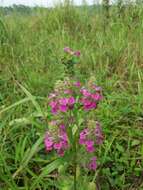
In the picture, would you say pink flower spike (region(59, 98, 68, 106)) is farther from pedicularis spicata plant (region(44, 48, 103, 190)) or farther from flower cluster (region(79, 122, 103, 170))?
flower cluster (region(79, 122, 103, 170))

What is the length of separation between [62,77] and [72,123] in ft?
2.70

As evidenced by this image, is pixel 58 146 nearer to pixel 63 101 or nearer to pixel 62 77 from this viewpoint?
Answer: pixel 63 101

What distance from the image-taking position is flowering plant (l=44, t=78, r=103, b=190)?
56.2 inches

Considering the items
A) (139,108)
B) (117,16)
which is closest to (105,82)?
(139,108)

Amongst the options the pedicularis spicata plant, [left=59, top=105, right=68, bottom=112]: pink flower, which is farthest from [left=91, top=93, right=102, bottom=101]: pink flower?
[left=59, top=105, right=68, bottom=112]: pink flower

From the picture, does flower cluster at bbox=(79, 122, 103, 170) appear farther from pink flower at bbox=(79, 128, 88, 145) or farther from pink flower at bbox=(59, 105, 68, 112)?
pink flower at bbox=(59, 105, 68, 112)

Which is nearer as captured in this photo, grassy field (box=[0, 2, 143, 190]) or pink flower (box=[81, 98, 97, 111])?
pink flower (box=[81, 98, 97, 111])

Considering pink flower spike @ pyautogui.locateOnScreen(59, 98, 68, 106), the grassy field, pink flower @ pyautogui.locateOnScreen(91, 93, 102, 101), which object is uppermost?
pink flower @ pyautogui.locateOnScreen(91, 93, 102, 101)

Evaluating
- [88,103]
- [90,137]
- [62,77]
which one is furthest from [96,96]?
[62,77]

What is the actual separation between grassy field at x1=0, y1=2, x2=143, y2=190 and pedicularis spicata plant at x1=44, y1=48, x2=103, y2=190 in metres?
0.09

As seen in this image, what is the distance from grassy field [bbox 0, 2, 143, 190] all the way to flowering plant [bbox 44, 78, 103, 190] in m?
0.09

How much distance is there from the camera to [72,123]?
1.52 meters

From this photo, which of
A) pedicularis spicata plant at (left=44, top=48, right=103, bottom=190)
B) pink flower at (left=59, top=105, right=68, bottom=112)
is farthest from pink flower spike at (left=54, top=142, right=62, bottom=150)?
pink flower at (left=59, top=105, right=68, bottom=112)

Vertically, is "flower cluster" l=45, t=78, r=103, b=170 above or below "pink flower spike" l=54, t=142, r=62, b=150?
above
